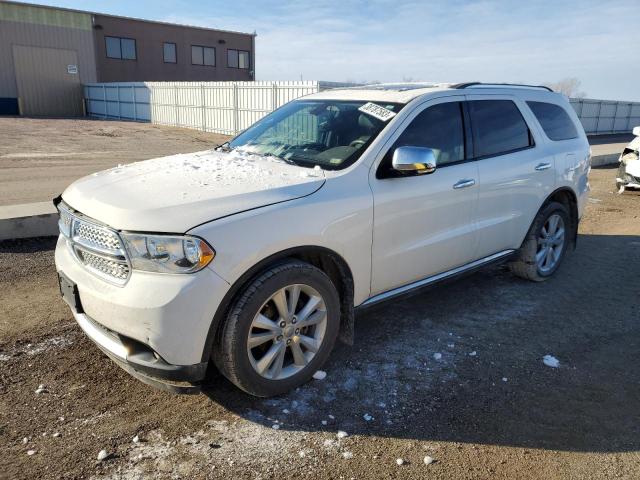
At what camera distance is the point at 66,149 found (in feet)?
57.2

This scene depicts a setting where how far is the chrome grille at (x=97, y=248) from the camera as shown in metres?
2.76

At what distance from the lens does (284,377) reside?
A: 317 cm

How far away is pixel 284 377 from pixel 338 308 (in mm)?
539

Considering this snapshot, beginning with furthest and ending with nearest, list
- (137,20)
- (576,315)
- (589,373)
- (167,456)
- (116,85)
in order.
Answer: (137,20) → (116,85) → (576,315) → (589,373) → (167,456)

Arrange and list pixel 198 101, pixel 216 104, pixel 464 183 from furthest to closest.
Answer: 1. pixel 198 101
2. pixel 216 104
3. pixel 464 183

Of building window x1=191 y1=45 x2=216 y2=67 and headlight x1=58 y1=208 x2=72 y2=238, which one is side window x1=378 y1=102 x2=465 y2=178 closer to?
headlight x1=58 y1=208 x2=72 y2=238

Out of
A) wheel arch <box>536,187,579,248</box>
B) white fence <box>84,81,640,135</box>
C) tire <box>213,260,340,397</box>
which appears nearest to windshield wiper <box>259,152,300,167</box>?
tire <box>213,260,340,397</box>

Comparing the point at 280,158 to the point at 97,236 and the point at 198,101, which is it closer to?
the point at 97,236

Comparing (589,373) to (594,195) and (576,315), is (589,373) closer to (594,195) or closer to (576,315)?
(576,315)

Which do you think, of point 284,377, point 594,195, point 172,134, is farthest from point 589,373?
point 172,134

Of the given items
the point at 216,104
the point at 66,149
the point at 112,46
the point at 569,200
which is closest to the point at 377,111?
the point at 569,200

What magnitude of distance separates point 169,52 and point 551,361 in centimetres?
4220

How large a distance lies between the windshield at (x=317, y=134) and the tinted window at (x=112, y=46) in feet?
126

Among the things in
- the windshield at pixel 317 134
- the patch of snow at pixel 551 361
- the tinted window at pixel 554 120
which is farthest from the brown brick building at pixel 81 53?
the patch of snow at pixel 551 361
